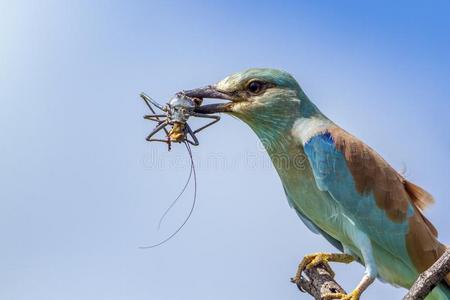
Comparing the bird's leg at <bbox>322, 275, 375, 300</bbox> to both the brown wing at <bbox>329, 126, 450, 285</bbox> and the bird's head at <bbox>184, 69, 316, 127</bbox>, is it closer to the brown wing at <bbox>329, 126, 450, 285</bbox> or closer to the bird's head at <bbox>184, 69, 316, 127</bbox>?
the brown wing at <bbox>329, 126, 450, 285</bbox>

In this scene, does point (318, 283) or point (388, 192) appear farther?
point (388, 192)

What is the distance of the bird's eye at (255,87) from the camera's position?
25.9ft

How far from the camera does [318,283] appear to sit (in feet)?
23.1

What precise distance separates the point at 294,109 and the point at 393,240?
142cm

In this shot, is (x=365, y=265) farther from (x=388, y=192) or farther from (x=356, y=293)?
(x=388, y=192)

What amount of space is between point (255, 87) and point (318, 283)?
6.16 feet

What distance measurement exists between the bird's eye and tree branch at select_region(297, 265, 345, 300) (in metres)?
1.66

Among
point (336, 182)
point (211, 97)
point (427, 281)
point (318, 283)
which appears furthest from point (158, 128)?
point (427, 281)

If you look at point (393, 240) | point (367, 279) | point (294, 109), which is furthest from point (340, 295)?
point (294, 109)

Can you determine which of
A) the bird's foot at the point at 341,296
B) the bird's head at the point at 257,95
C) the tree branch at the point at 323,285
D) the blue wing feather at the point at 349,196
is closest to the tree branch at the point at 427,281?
the tree branch at the point at 323,285

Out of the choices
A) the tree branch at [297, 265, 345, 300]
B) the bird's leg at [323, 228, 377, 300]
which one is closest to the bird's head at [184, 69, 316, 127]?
the bird's leg at [323, 228, 377, 300]

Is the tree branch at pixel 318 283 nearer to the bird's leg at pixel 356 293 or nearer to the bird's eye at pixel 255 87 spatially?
the bird's leg at pixel 356 293

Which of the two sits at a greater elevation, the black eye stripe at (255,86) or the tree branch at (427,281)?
the black eye stripe at (255,86)

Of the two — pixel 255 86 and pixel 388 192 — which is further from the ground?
pixel 255 86
